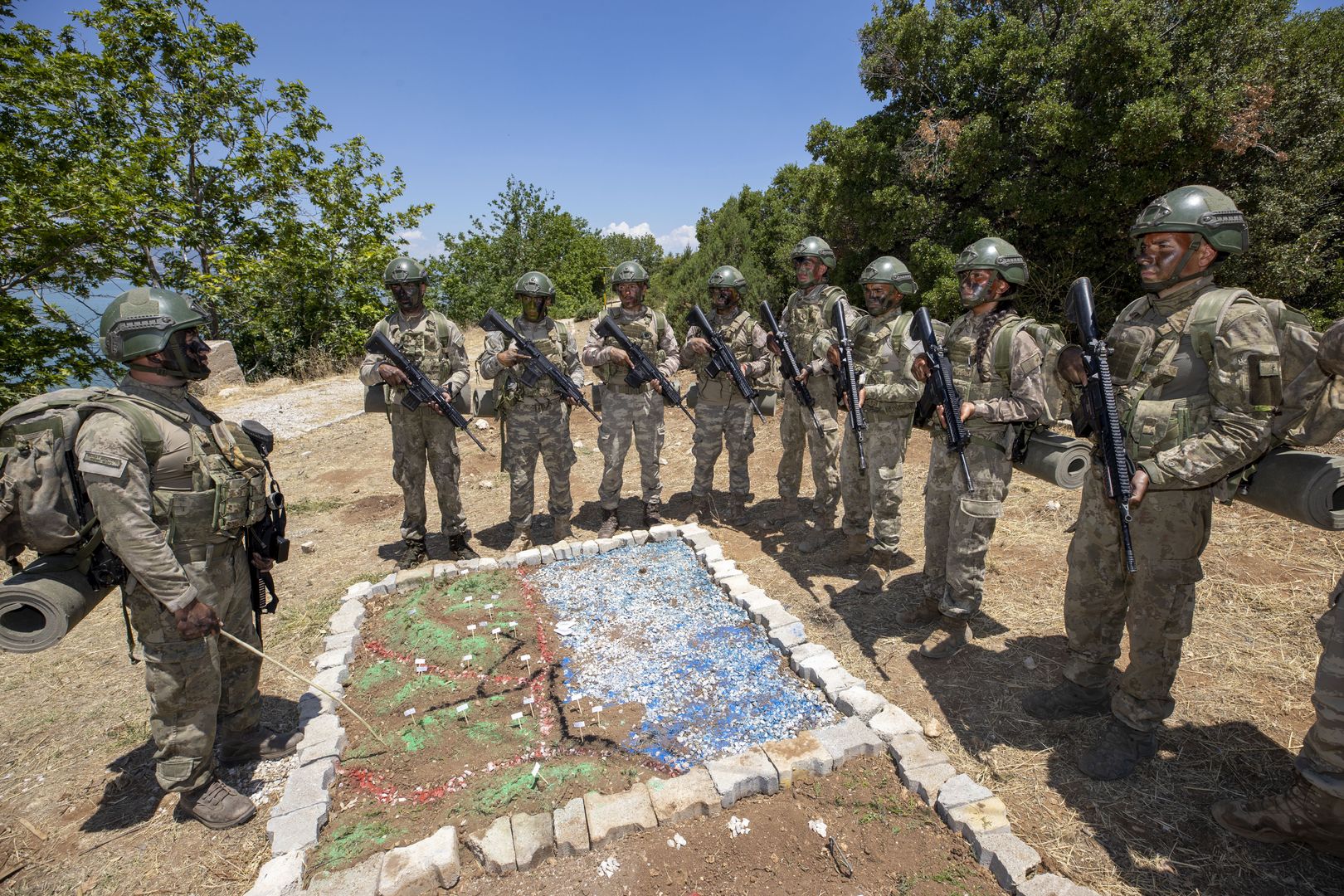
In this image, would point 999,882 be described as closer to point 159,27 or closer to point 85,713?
point 85,713

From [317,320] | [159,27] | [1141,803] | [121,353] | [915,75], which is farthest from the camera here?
[317,320]

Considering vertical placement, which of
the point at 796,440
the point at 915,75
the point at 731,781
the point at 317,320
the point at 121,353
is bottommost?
the point at 731,781

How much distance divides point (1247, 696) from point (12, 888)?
697 centimetres

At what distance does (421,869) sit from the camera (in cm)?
279

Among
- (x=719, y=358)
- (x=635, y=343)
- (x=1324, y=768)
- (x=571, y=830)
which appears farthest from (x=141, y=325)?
(x=1324, y=768)

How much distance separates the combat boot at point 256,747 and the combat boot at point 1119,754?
4.64 m

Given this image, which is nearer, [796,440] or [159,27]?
[796,440]

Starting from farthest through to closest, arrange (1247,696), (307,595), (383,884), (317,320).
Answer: (317,320)
(307,595)
(1247,696)
(383,884)

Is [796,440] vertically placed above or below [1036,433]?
below

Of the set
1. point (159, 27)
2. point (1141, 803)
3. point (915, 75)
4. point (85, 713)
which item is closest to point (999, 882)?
point (1141, 803)

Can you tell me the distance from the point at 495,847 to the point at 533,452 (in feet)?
12.8

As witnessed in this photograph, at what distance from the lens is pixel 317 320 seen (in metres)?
17.7

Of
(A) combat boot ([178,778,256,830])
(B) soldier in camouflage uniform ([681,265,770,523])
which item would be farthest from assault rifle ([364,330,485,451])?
(A) combat boot ([178,778,256,830])

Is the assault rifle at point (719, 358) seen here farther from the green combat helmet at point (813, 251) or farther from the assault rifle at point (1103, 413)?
the assault rifle at point (1103, 413)
